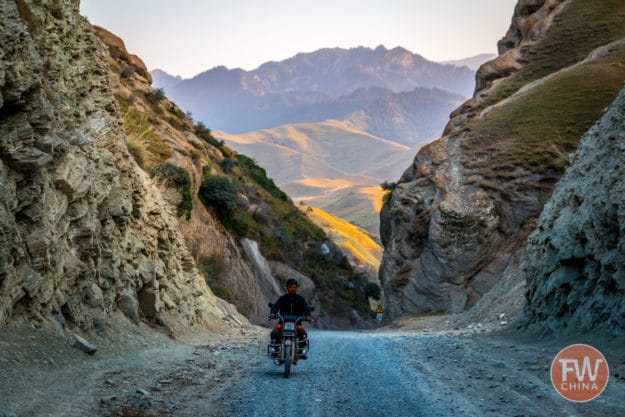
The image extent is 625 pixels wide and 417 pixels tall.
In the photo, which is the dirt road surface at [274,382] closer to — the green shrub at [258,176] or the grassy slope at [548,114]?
the grassy slope at [548,114]

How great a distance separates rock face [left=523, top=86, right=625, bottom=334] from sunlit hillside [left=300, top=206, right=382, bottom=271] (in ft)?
342

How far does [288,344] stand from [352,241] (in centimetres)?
13194

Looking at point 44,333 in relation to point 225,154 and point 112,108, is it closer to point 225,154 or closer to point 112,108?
point 112,108

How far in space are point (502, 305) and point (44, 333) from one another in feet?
62.6

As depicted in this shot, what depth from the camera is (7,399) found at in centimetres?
727

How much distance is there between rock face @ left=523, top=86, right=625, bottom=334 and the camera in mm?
12188

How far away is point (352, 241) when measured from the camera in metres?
143

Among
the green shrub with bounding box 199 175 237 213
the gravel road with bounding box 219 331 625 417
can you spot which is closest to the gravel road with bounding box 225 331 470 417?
the gravel road with bounding box 219 331 625 417

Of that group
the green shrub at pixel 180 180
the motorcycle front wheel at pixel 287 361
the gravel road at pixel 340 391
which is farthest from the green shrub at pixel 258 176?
the motorcycle front wheel at pixel 287 361

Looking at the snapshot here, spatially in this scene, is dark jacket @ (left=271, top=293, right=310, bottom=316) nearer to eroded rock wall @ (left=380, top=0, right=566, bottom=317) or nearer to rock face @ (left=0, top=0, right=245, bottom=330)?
rock face @ (left=0, top=0, right=245, bottom=330)

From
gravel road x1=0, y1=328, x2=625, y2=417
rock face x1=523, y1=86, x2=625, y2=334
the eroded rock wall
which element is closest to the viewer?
gravel road x1=0, y1=328, x2=625, y2=417

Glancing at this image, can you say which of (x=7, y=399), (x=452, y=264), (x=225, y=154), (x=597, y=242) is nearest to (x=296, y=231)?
(x=225, y=154)

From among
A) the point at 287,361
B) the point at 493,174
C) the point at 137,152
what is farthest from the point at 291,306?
the point at 493,174

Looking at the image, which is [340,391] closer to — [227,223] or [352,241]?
[227,223]
